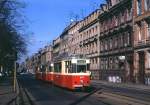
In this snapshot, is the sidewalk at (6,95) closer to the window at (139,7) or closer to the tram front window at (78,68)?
the tram front window at (78,68)

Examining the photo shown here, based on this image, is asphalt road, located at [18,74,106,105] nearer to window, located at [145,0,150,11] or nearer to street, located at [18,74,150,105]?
street, located at [18,74,150,105]

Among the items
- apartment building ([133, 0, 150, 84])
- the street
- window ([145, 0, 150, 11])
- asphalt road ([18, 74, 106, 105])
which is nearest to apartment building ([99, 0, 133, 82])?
apartment building ([133, 0, 150, 84])

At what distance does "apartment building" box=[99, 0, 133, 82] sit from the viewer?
230 feet

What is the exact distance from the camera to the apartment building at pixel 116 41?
2761 inches

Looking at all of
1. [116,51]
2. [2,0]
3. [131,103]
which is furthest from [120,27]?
[131,103]

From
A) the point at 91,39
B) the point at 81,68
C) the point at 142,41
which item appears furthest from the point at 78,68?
the point at 91,39

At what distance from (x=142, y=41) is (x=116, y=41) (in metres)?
13.5

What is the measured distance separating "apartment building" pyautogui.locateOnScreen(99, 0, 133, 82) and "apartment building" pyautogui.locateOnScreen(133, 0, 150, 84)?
2.33m

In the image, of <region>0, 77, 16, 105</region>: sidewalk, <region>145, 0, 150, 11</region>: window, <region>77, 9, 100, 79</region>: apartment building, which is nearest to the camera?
<region>0, 77, 16, 105</region>: sidewalk

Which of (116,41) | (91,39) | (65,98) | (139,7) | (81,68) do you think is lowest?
(65,98)

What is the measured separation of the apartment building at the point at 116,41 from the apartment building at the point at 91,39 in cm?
331

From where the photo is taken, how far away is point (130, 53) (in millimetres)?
68812

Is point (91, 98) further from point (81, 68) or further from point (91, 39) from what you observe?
point (91, 39)

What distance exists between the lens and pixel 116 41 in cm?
7731
